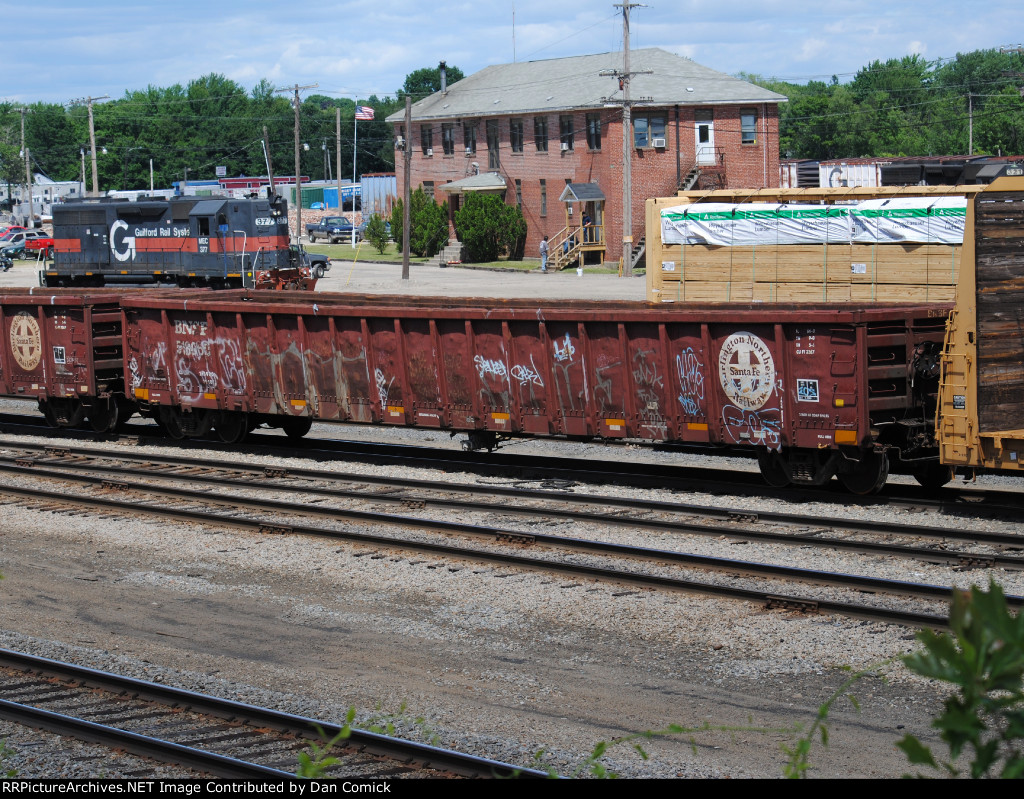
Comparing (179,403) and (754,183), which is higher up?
(754,183)

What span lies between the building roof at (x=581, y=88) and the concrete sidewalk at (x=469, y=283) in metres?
10.2

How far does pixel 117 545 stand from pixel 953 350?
10464 mm

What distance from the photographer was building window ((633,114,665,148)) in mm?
60281

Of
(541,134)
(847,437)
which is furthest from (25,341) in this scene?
(541,134)

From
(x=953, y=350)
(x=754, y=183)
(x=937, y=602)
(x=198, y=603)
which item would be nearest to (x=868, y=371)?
(x=953, y=350)

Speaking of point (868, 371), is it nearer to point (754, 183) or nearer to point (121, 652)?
point (121, 652)

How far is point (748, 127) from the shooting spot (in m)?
61.8

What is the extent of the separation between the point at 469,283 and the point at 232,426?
109 ft

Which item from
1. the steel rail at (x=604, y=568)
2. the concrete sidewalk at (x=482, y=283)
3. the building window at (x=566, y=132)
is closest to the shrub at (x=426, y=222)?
the concrete sidewalk at (x=482, y=283)

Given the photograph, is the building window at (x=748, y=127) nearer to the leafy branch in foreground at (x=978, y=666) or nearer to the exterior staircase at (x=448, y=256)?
the exterior staircase at (x=448, y=256)

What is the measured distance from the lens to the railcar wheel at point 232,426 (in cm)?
1992

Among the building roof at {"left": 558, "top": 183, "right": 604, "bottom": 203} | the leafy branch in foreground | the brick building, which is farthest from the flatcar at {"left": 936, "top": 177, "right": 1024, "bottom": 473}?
the building roof at {"left": 558, "top": 183, "right": 604, "bottom": 203}

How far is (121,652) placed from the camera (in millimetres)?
9570

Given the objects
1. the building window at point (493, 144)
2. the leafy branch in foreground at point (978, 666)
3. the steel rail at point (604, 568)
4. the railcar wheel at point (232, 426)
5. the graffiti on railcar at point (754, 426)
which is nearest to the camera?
the leafy branch in foreground at point (978, 666)
